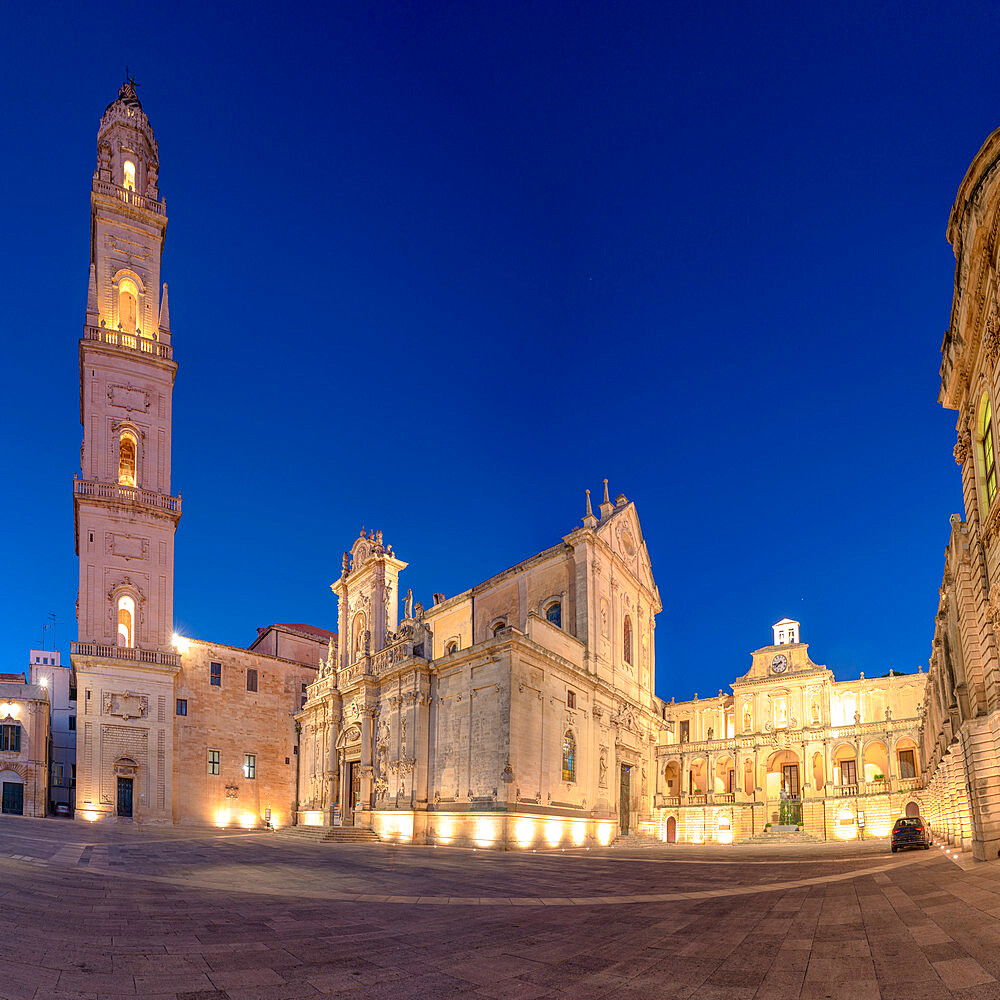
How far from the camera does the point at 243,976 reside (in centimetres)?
633

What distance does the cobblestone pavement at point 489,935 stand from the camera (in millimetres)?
6031

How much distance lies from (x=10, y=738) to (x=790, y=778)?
5122 cm

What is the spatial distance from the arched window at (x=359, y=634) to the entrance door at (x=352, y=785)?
19.3ft

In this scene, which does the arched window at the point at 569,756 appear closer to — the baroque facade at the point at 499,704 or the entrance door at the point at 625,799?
the baroque facade at the point at 499,704

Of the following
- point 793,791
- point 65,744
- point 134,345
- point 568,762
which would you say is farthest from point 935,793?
point 65,744

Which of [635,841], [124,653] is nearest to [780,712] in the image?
[635,841]

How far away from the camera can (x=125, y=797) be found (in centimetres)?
3853

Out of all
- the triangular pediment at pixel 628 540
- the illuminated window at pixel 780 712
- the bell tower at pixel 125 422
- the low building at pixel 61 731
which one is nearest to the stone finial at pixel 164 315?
the bell tower at pixel 125 422

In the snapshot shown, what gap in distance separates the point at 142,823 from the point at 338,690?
1144 cm

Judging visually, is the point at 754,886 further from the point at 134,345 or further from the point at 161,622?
the point at 134,345

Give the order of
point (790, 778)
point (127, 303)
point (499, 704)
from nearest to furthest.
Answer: point (499, 704) → point (127, 303) → point (790, 778)

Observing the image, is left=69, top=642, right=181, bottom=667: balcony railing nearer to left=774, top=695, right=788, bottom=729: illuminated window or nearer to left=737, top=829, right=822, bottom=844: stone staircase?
left=737, top=829, right=822, bottom=844: stone staircase

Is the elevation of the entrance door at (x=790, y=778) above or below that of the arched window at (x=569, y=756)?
below

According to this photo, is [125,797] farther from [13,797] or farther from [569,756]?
[569,756]
